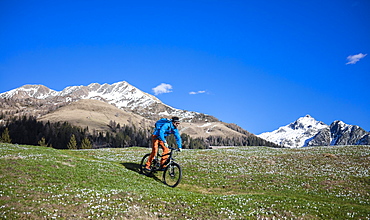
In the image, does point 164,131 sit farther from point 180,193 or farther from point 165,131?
point 180,193

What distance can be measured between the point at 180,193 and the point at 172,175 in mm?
4204

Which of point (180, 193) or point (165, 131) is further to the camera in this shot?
point (165, 131)

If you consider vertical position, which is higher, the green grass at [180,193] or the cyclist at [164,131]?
Answer: the cyclist at [164,131]

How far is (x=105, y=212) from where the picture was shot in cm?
1142

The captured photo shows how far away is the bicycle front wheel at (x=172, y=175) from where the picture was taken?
65.7 feet

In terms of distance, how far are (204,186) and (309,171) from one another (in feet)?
47.7

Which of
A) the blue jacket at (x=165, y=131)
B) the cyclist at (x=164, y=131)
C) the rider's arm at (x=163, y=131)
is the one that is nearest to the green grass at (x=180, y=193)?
the cyclist at (x=164, y=131)

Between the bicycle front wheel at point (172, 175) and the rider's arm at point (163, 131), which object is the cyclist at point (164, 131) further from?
the bicycle front wheel at point (172, 175)

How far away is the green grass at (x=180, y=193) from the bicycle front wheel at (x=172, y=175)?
1.00m

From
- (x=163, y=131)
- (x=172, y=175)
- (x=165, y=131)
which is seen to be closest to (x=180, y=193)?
(x=172, y=175)

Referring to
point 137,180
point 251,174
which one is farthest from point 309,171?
point 137,180

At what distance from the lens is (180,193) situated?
53.4 feet

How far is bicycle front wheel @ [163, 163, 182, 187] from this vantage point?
2003cm

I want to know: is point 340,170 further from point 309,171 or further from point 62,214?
point 62,214
